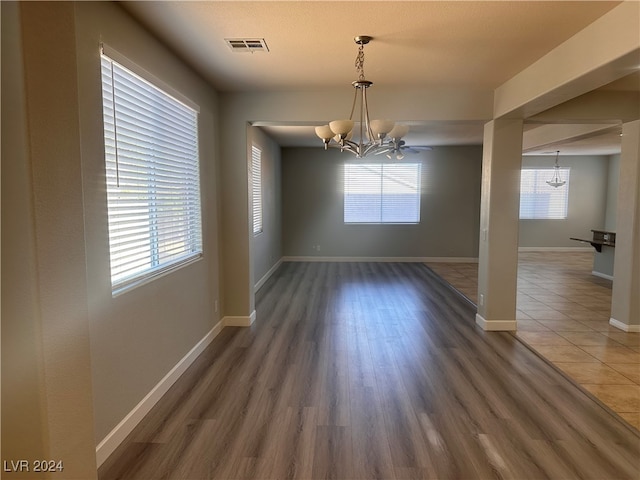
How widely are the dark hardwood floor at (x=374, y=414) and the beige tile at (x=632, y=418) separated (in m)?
0.07

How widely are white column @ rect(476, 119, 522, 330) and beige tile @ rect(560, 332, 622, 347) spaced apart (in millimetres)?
534

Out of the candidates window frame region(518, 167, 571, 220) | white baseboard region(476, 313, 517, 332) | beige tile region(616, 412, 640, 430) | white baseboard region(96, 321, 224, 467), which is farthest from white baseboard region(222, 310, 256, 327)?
window frame region(518, 167, 571, 220)

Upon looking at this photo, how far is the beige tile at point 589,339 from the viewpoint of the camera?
3.67 metres

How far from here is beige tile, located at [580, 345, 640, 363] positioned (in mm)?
3279

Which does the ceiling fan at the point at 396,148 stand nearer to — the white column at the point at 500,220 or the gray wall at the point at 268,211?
the white column at the point at 500,220

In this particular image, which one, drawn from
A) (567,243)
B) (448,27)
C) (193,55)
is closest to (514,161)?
(448,27)

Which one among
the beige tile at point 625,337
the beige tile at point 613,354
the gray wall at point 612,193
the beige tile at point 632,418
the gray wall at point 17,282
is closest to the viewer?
the gray wall at point 17,282

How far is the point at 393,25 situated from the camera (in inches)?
93.9

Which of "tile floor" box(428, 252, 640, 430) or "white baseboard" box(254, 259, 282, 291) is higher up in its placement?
"white baseboard" box(254, 259, 282, 291)

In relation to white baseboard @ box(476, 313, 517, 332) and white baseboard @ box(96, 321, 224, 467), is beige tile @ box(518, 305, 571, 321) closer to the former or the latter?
white baseboard @ box(476, 313, 517, 332)

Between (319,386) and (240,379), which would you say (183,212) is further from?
(319,386)

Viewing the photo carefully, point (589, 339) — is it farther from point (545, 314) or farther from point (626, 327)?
point (545, 314)

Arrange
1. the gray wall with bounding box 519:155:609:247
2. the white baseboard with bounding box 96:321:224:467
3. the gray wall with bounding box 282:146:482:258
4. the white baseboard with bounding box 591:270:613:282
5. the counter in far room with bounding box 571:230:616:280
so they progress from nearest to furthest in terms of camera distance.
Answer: the white baseboard with bounding box 96:321:224:467, the counter in far room with bounding box 571:230:616:280, the white baseboard with bounding box 591:270:613:282, the gray wall with bounding box 282:146:482:258, the gray wall with bounding box 519:155:609:247

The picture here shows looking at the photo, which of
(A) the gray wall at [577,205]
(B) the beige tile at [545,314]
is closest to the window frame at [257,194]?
(B) the beige tile at [545,314]
